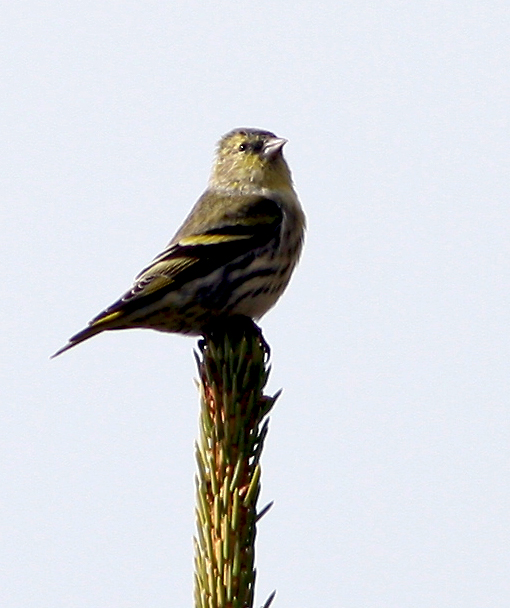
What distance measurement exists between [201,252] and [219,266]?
120mm

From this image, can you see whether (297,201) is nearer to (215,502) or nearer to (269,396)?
(269,396)

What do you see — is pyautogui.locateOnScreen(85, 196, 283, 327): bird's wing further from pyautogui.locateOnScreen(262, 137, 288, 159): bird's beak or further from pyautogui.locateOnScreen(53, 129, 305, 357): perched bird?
pyautogui.locateOnScreen(262, 137, 288, 159): bird's beak

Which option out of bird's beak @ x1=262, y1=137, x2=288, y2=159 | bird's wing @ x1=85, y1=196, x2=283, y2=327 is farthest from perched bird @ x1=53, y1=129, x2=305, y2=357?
bird's beak @ x1=262, y1=137, x2=288, y2=159

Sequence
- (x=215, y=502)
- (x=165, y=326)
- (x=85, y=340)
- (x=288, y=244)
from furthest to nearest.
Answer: (x=288, y=244) < (x=165, y=326) < (x=85, y=340) < (x=215, y=502)

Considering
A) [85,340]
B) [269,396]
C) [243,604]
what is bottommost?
[243,604]

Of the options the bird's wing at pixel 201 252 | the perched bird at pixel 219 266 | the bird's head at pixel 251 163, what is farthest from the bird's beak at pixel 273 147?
the bird's wing at pixel 201 252

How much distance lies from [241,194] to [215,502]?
3243 millimetres

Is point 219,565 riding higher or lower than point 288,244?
lower

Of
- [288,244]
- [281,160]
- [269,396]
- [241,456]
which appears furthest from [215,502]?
[281,160]

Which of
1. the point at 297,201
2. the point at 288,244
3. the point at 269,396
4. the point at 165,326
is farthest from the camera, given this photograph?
the point at 297,201

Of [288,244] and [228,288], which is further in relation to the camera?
[288,244]

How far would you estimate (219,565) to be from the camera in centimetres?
274

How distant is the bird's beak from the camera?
6.10 meters

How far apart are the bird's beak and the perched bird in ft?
0.61
